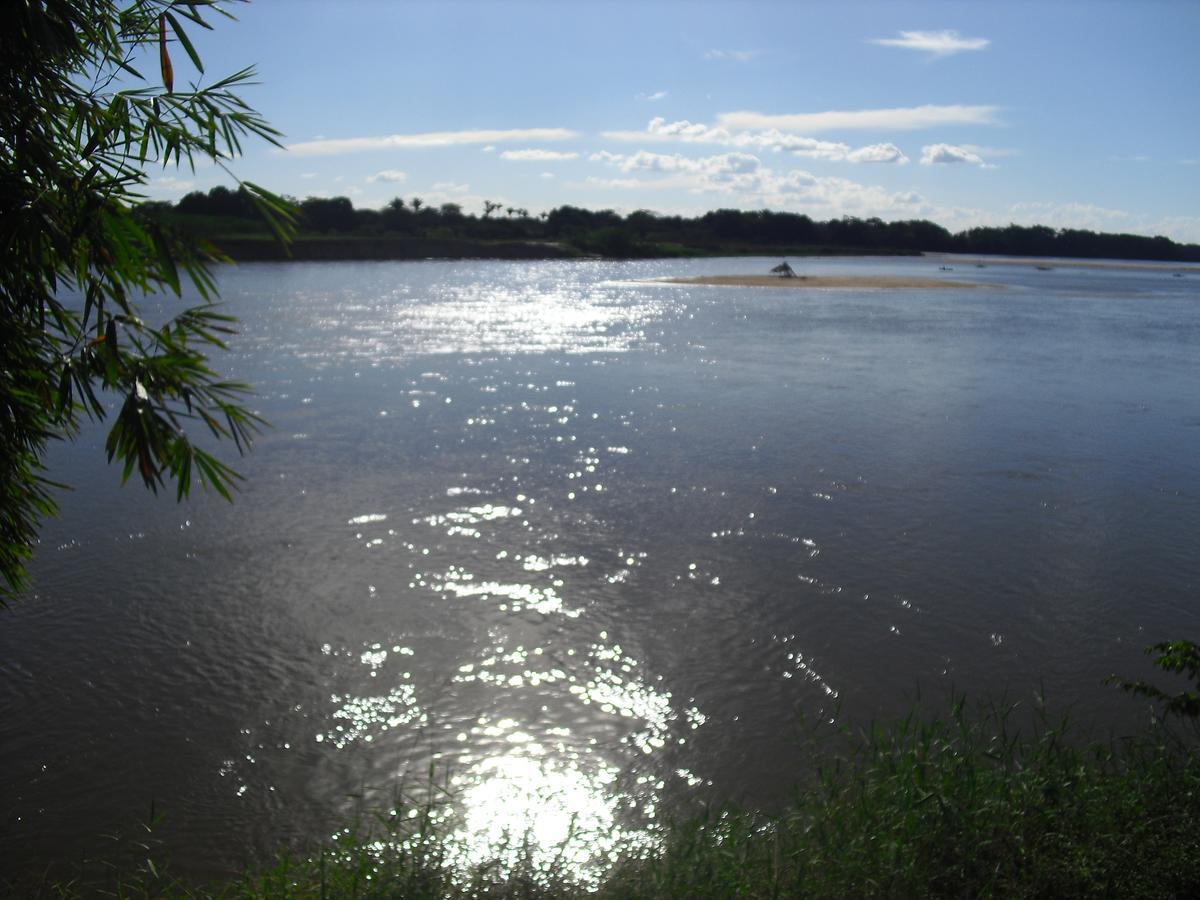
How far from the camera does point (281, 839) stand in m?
5.98

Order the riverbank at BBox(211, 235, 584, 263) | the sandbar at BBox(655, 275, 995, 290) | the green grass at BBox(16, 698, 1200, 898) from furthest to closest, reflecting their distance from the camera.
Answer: the riverbank at BBox(211, 235, 584, 263)
the sandbar at BBox(655, 275, 995, 290)
the green grass at BBox(16, 698, 1200, 898)

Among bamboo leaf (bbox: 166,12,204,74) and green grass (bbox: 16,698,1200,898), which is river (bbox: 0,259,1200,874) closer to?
green grass (bbox: 16,698,1200,898)

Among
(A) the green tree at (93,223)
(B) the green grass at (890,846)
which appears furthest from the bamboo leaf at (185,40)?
(B) the green grass at (890,846)

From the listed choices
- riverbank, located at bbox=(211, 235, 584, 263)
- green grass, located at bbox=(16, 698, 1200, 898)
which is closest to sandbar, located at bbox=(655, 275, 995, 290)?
riverbank, located at bbox=(211, 235, 584, 263)

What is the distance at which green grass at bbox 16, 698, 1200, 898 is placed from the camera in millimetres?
4637

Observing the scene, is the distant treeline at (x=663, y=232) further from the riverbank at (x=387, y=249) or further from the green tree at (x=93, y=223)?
the green tree at (x=93, y=223)

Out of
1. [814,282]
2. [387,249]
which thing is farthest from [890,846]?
[387,249]

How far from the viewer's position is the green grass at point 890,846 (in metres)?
4.64

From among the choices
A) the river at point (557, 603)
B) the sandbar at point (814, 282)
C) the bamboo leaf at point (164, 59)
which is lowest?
the river at point (557, 603)

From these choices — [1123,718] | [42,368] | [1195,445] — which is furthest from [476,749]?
[1195,445]

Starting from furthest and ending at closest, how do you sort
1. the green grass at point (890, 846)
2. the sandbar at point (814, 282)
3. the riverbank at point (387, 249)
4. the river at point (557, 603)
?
the riverbank at point (387, 249) < the sandbar at point (814, 282) < the river at point (557, 603) < the green grass at point (890, 846)

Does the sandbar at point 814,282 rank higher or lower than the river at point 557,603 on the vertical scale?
higher

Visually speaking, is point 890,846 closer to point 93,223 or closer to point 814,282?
point 93,223

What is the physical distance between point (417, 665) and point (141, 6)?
5220 millimetres
